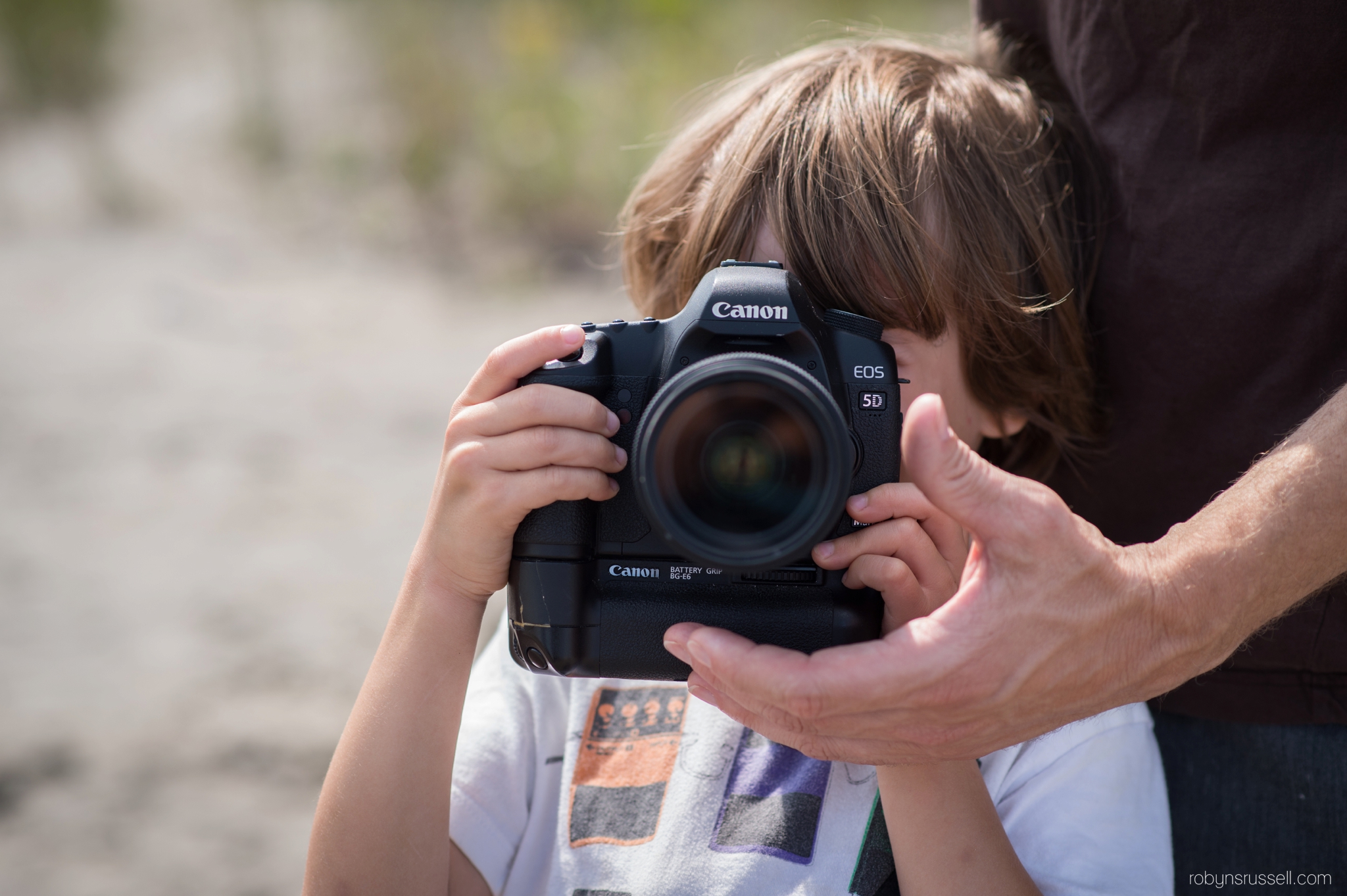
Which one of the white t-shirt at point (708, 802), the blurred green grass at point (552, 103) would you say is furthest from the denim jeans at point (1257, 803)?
the blurred green grass at point (552, 103)

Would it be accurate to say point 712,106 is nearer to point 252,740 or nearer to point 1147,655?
point 1147,655

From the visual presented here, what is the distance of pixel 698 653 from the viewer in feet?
2.85

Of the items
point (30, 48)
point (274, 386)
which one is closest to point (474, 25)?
point (30, 48)

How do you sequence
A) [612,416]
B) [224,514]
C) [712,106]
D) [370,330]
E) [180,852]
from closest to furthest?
[612,416] → [712,106] → [180,852] → [224,514] → [370,330]

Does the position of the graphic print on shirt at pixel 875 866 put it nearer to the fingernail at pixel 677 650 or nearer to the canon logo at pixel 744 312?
the fingernail at pixel 677 650

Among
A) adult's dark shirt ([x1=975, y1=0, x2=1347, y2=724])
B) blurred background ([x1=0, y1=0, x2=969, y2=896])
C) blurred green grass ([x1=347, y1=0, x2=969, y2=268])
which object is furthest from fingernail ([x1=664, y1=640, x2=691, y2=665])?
blurred green grass ([x1=347, y1=0, x2=969, y2=268])

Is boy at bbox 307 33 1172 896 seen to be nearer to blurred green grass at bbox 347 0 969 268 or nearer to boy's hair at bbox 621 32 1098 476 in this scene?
boy's hair at bbox 621 32 1098 476

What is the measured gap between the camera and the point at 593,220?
468cm

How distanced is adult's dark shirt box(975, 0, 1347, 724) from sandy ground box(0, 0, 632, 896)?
5.68 ft

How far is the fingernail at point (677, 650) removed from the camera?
897 mm

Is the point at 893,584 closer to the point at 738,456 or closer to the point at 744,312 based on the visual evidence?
the point at 738,456

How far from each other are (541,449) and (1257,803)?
98cm

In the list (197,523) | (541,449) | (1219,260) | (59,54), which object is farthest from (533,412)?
(59,54)

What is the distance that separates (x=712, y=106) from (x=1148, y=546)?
815 millimetres
